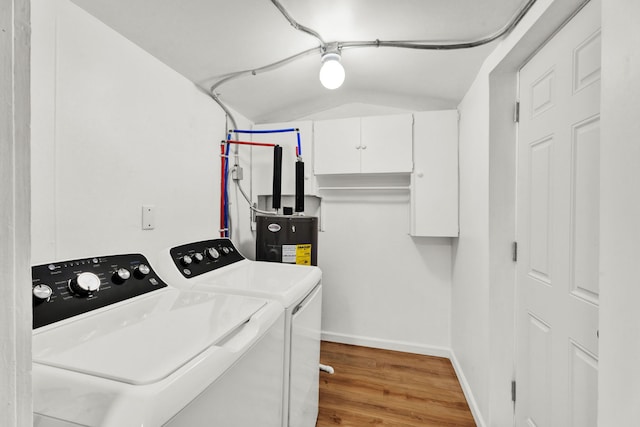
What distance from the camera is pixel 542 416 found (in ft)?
3.86

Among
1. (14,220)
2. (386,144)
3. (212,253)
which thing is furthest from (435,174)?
(14,220)

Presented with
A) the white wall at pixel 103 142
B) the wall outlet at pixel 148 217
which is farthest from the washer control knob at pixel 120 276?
the wall outlet at pixel 148 217

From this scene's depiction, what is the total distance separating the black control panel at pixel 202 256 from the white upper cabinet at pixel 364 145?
1.03m

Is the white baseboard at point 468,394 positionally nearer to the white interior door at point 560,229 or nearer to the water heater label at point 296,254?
the white interior door at point 560,229

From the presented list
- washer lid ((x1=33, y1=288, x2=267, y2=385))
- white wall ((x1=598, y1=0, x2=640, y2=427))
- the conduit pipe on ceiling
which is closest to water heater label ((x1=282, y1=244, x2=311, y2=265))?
washer lid ((x1=33, y1=288, x2=267, y2=385))

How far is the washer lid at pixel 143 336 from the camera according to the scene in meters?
0.55

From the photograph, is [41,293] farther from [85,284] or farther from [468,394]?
[468,394]

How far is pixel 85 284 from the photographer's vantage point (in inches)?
35.0

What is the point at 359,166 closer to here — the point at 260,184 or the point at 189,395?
the point at 260,184

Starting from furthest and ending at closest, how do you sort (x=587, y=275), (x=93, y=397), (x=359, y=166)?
(x=359, y=166)
(x=587, y=275)
(x=93, y=397)

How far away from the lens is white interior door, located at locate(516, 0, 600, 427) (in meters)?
0.92

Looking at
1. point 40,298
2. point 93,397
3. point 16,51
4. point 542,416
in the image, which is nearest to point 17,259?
point 16,51

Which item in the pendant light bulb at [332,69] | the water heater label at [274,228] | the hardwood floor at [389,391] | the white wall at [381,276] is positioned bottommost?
the hardwood floor at [389,391]

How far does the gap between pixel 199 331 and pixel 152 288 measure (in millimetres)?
516
